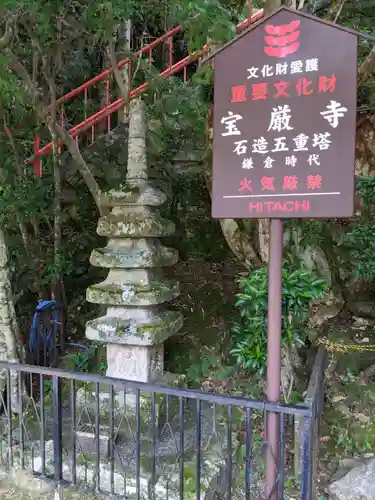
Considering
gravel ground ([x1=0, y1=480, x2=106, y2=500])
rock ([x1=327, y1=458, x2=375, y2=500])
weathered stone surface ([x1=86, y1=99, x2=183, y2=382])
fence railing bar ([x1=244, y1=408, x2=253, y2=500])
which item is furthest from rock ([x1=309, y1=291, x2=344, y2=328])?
gravel ground ([x1=0, y1=480, x2=106, y2=500])

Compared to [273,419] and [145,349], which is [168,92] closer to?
[145,349]

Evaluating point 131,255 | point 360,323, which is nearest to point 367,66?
point 131,255

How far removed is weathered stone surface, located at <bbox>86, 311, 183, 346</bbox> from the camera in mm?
3854

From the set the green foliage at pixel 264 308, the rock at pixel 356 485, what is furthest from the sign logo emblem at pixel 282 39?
the rock at pixel 356 485

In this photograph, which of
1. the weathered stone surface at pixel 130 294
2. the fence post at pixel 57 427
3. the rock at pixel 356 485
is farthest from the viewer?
the weathered stone surface at pixel 130 294

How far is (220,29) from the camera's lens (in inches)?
125

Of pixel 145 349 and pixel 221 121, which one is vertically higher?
pixel 221 121

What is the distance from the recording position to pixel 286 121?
2486mm

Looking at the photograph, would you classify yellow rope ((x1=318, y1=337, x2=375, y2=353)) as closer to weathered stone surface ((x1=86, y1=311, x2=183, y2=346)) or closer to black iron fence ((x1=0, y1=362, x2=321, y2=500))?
black iron fence ((x1=0, y1=362, x2=321, y2=500))

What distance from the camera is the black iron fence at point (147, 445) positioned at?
2.83 meters

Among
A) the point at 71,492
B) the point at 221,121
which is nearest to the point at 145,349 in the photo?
the point at 71,492

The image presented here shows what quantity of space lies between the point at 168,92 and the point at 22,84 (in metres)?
1.87

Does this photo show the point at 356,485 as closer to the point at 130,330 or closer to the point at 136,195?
the point at 130,330

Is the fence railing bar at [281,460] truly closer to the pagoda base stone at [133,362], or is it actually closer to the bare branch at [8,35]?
the pagoda base stone at [133,362]
